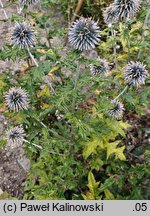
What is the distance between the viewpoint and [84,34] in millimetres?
2508

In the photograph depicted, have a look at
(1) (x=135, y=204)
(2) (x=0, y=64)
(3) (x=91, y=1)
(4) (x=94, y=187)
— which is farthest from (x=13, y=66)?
(1) (x=135, y=204)

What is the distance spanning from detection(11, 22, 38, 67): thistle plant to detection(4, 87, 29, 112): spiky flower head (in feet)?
0.98

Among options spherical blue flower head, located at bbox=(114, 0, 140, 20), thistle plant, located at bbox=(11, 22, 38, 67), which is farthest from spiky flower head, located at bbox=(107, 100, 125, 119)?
thistle plant, located at bbox=(11, 22, 38, 67)

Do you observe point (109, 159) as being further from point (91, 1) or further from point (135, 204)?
point (91, 1)

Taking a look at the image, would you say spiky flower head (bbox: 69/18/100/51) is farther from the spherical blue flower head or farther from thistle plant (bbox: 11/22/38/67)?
the spherical blue flower head

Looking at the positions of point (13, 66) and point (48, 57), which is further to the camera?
point (13, 66)

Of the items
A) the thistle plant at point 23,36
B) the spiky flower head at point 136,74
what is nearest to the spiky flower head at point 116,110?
the spiky flower head at point 136,74

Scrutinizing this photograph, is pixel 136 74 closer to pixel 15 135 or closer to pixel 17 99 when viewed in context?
pixel 17 99

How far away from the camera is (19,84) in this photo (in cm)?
296

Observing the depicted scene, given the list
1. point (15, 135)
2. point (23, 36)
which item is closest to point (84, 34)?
point (23, 36)

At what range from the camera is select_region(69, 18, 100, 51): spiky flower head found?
8.11 ft

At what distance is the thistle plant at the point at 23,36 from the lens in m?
2.62

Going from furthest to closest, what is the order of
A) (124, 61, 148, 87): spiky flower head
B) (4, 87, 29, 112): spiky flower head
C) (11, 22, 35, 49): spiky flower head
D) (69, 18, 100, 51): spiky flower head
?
(124, 61, 148, 87): spiky flower head → (4, 87, 29, 112): spiky flower head → (11, 22, 35, 49): spiky flower head → (69, 18, 100, 51): spiky flower head

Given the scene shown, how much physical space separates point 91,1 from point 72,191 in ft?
9.60
